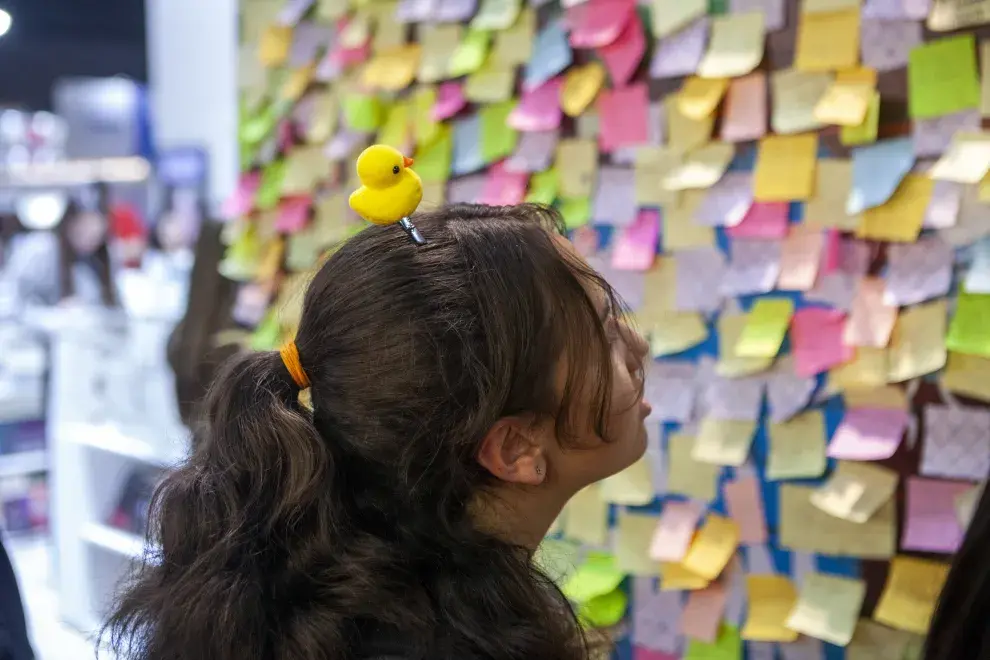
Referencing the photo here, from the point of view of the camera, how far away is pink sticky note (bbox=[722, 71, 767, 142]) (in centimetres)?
141

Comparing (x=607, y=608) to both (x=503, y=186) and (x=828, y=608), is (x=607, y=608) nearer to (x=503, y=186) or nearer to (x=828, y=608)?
(x=828, y=608)

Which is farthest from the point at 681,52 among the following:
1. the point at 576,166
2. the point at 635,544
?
the point at 635,544

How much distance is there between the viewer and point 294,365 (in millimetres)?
969

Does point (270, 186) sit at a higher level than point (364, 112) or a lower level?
lower

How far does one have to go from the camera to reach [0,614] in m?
1.15

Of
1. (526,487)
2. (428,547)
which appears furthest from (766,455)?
Result: (428,547)

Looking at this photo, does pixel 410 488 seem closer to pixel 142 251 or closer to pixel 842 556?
pixel 842 556

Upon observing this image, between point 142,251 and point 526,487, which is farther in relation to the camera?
point 142,251

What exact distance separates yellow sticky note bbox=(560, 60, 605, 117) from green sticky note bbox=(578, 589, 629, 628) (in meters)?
0.83

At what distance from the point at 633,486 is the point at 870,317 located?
0.50 metres

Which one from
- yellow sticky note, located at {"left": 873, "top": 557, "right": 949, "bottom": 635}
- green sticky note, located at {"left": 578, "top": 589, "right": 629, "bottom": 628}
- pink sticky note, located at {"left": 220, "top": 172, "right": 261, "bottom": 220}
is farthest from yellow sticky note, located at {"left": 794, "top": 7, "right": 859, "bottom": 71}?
pink sticky note, located at {"left": 220, "top": 172, "right": 261, "bottom": 220}

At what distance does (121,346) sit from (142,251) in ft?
3.00

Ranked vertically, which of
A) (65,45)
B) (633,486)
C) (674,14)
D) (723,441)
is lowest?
(633,486)

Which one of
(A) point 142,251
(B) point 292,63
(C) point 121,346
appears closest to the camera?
(B) point 292,63
